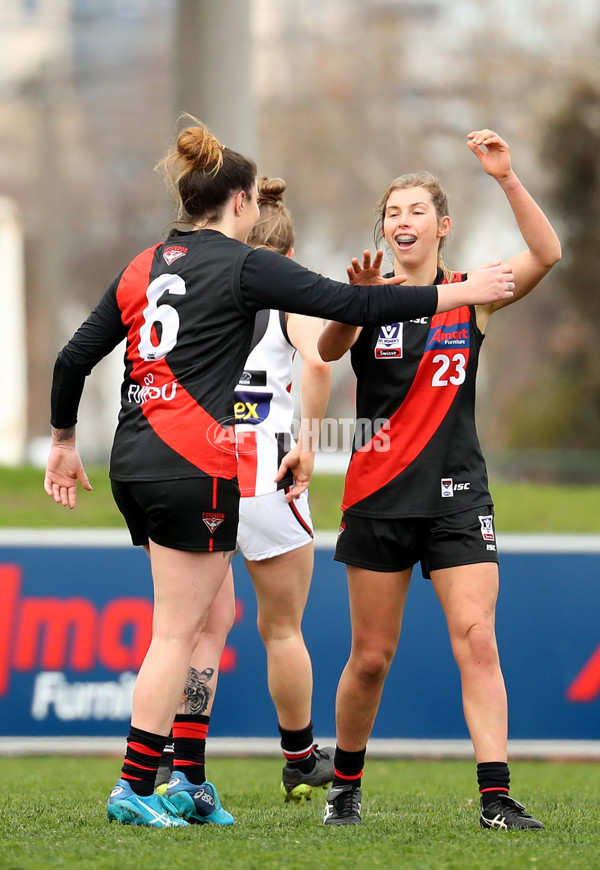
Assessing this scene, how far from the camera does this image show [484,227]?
23.6 meters

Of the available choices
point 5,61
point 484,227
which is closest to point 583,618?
point 484,227

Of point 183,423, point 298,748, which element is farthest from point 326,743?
point 183,423

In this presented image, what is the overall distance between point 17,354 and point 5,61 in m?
13.8

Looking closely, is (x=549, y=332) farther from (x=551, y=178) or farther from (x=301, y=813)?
(x=301, y=813)

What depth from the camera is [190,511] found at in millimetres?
3777

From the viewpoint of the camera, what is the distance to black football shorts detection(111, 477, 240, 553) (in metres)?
3.77

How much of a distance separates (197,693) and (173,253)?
4.90 ft

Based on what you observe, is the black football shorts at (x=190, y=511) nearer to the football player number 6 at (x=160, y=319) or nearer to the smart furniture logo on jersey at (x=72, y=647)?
the football player number 6 at (x=160, y=319)

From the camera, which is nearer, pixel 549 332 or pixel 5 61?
pixel 549 332

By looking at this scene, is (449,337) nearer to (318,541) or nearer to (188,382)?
(188,382)

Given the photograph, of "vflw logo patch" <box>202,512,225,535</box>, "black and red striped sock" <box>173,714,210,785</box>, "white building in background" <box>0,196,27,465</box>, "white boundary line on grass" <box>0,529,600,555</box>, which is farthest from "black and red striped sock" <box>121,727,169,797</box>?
"white building in background" <box>0,196,27,465</box>

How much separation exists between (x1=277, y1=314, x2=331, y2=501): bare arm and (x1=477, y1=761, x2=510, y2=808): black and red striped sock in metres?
1.21

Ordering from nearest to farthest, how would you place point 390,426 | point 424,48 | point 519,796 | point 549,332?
point 390,426, point 519,796, point 424,48, point 549,332

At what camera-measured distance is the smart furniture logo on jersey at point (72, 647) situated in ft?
22.3
